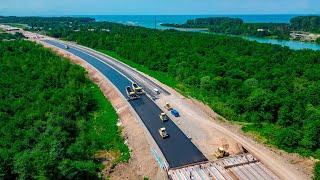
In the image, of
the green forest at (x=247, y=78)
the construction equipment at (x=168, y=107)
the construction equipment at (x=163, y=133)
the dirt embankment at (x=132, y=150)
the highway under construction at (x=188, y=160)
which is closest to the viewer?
the highway under construction at (x=188, y=160)

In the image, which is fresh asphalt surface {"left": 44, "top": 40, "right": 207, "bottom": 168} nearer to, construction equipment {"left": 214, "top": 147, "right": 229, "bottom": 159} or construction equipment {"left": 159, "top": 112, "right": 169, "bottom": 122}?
construction equipment {"left": 159, "top": 112, "right": 169, "bottom": 122}

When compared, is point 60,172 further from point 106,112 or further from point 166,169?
point 106,112

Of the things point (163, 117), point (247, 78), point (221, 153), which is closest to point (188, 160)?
point (221, 153)

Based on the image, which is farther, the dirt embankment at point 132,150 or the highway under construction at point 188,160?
the dirt embankment at point 132,150

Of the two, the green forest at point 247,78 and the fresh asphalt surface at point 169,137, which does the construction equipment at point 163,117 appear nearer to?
the fresh asphalt surface at point 169,137

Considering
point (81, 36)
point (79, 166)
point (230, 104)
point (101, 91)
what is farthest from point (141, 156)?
point (81, 36)

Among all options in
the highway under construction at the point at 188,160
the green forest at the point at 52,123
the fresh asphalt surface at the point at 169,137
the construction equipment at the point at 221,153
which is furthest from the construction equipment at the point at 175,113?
the construction equipment at the point at 221,153

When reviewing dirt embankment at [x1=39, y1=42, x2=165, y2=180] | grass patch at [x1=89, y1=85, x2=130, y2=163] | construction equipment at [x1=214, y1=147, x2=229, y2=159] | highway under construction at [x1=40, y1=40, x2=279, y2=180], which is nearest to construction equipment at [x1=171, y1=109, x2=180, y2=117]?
highway under construction at [x1=40, y1=40, x2=279, y2=180]
